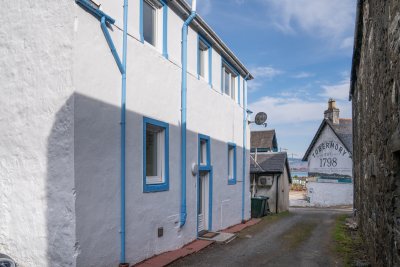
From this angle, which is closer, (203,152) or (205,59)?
(203,152)

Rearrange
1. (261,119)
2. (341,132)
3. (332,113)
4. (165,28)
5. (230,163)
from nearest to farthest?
1. (165,28)
2. (230,163)
3. (261,119)
4. (341,132)
5. (332,113)

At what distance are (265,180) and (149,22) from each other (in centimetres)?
1406

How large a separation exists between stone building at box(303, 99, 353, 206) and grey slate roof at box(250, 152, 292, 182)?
8.48 meters

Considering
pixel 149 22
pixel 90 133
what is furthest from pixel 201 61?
pixel 90 133

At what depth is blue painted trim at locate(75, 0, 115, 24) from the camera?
5906 millimetres

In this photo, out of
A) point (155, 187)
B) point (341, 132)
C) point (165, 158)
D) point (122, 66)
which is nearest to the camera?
point (122, 66)

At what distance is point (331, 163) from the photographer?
29.9 meters

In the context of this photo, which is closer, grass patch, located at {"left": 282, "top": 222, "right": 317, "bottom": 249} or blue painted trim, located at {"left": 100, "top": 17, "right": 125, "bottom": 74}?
blue painted trim, located at {"left": 100, "top": 17, "right": 125, "bottom": 74}

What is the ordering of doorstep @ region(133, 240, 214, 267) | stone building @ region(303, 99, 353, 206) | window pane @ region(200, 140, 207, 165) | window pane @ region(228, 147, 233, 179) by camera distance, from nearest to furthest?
doorstep @ region(133, 240, 214, 267) → window pane @ region(200, 140, 207, 165) → window pane @ region(228, 147, 233, 179) → stone building @ region(303, 99, 353, 206)

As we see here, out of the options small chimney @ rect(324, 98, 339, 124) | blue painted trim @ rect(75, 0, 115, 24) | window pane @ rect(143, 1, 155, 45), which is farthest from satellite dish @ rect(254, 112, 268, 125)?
small chimney @ rect(324, 98, 339, 124)

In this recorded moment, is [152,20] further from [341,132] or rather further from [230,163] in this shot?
[341,132]

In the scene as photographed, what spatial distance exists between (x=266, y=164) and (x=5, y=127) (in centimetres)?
1658

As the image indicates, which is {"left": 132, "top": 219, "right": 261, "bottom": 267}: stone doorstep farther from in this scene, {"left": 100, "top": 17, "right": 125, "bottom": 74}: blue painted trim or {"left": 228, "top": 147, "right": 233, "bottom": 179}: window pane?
{"left": 100, "top": 17, "right": 125, "bottom": 74}: blue painted trim

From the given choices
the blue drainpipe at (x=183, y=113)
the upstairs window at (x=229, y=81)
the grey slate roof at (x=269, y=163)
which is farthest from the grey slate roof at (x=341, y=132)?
the blue drainpipe at (x=183, y=113)
